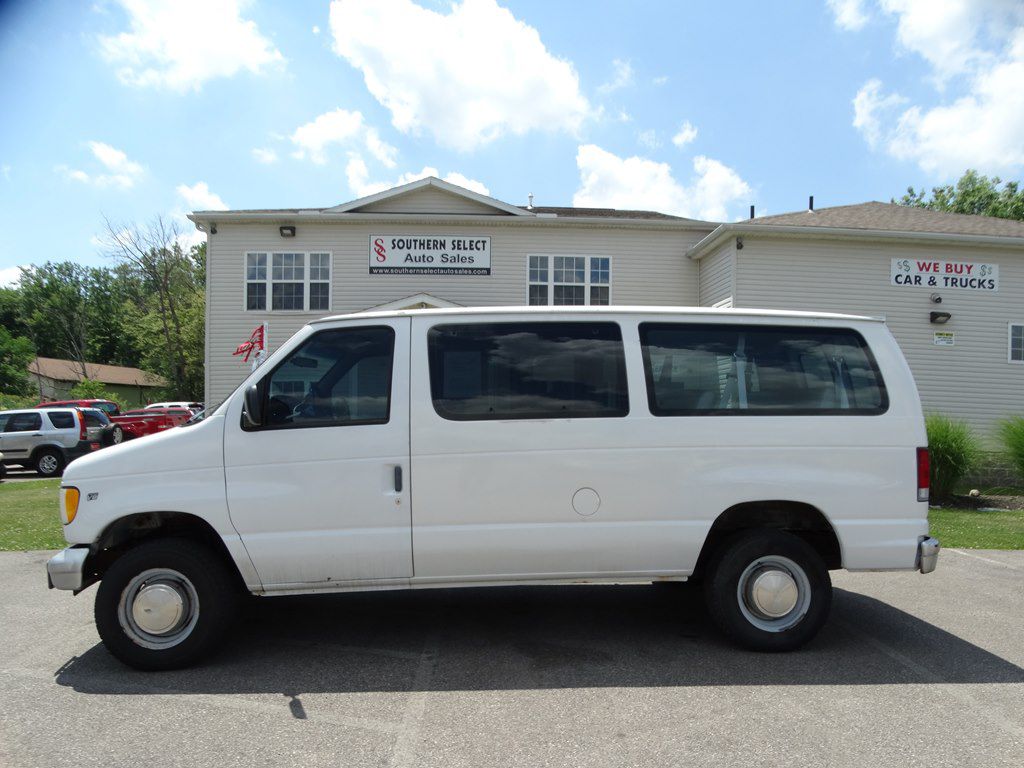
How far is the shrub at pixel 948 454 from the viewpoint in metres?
12.4

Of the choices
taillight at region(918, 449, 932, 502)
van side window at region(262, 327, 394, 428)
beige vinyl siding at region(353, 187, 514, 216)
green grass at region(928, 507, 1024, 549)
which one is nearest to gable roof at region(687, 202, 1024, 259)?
beige vinyl siding at region(353, 187, 514, 216)

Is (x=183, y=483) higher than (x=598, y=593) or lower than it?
higher

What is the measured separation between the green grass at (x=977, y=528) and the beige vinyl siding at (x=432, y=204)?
11.4 metres

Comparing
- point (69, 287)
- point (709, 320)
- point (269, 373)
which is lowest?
point (269, 373)

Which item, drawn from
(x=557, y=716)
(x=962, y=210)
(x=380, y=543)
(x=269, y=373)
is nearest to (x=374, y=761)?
(x=557, y=716)

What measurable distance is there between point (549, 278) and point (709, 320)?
43.4 feet

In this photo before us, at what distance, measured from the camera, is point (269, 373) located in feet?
15.0

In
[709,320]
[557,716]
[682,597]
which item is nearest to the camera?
[557,716]

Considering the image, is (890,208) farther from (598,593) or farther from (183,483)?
(183,483)

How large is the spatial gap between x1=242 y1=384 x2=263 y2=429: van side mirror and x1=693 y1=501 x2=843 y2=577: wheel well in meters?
2.92

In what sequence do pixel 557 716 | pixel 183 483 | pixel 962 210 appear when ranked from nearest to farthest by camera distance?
1. pixel 557 716
2. pixel 183 483
3. pixel 962 210

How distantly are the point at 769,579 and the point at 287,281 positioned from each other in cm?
1530

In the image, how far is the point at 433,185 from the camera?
1792 cm

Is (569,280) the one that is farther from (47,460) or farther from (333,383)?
(333,383)
